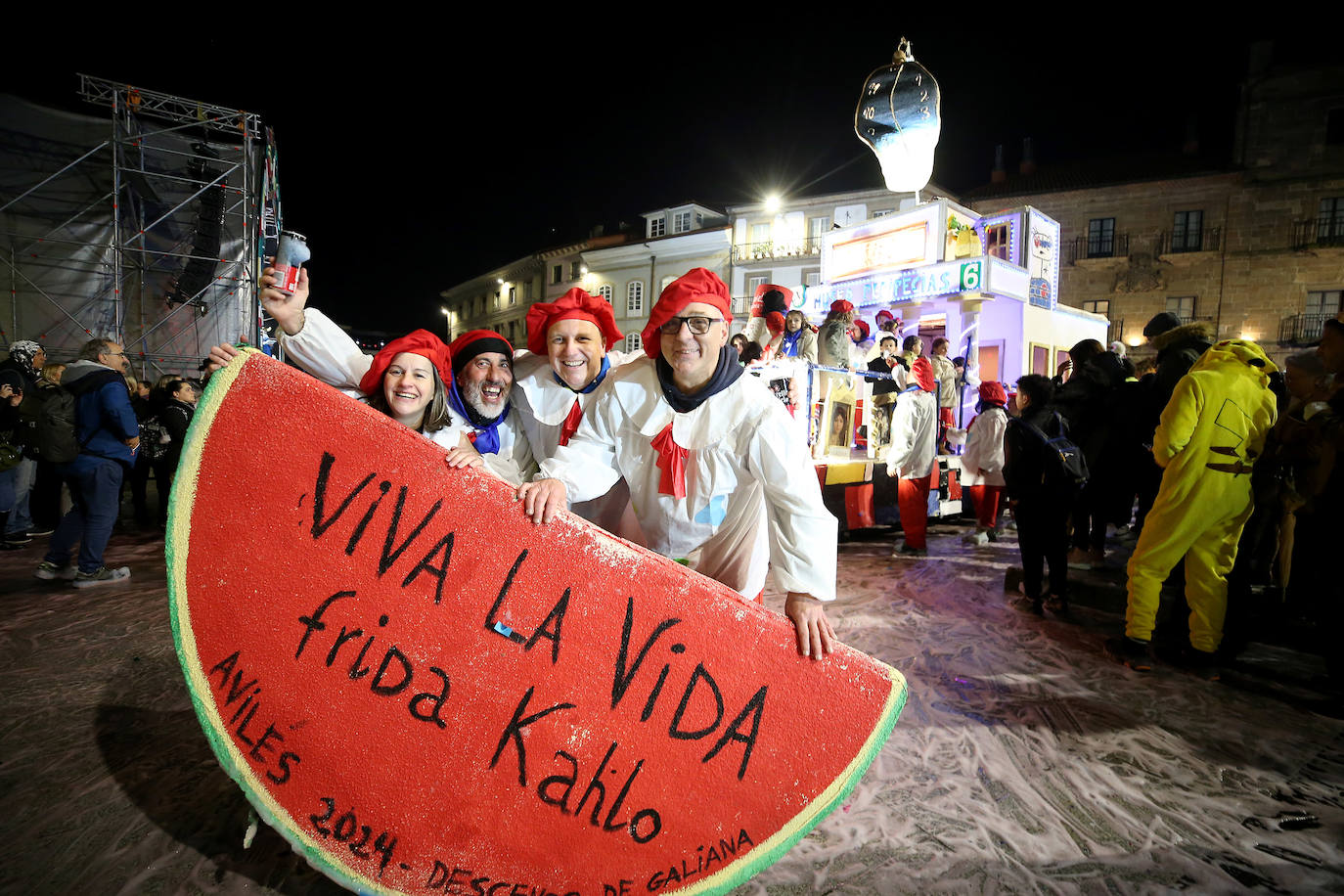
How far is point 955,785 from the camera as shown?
2.34m

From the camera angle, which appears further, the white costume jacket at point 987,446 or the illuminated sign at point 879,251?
the illuminated sign at point 879,251

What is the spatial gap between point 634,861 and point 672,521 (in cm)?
106

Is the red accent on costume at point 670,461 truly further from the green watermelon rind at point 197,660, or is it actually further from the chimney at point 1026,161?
the chimney at point 1026,161

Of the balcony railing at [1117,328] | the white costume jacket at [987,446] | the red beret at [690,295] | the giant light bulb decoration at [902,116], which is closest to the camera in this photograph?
the red beret at [690,295]

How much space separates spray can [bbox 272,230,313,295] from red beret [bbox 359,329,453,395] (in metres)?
0.37

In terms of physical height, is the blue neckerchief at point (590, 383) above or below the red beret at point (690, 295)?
below

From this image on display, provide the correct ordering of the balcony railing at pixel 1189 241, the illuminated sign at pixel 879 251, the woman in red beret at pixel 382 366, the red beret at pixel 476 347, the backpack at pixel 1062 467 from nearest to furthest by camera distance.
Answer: the woman in red beret at pixel 382 366, the red beret at pixel 476 347, the backpack at pixel 1062 467, the illuminated sign at pixel 879 251, the balcony railing at pixel 1189 241

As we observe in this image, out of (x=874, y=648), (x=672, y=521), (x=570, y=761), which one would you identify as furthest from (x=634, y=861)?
(x=874, y=648)

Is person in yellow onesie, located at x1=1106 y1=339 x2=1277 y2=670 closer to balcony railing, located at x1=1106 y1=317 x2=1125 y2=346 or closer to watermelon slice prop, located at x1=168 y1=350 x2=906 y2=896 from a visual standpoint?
watermelon slice prop, located at x1=168 y1=350 x2=906 y2=896

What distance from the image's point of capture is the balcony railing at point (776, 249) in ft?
89.0

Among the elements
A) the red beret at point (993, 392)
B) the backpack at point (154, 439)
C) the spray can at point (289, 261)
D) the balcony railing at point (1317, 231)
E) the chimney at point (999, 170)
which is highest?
the chimney at point (999, 170)

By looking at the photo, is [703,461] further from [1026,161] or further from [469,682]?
[1026,161]

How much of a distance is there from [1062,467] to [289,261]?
177 inches

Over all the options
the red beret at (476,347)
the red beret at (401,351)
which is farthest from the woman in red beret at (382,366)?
the red beret at (476,347)
